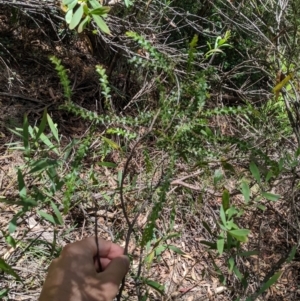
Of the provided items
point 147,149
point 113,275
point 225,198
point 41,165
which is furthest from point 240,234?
point 147,149

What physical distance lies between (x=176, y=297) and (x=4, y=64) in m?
1.49

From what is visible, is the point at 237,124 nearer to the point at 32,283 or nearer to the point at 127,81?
the point at 127,81

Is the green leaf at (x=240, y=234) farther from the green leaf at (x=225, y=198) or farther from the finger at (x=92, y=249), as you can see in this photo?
the finger at (x=92, y=249)

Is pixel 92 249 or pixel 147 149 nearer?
pixel 92 249

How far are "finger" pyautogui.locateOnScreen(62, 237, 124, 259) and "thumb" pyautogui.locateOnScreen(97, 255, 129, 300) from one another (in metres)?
0.06

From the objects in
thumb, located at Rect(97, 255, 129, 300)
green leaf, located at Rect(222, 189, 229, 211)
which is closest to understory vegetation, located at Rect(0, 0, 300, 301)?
green leaf, located at Rect(222, 189, 229, 211)

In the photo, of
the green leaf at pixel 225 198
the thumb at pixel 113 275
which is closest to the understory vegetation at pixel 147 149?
the green leaf at pixel 225 198

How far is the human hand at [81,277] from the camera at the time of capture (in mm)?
1091

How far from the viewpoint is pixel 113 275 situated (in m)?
1.15

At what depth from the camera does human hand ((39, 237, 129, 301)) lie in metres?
1.09

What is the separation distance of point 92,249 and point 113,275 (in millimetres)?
94

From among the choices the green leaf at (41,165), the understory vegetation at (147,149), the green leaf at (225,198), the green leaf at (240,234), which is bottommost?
the understory vegetation at (147,149)

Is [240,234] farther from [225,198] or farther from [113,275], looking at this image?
[113,275]

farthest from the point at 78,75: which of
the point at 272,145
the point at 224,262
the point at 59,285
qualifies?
the point at 59,285
